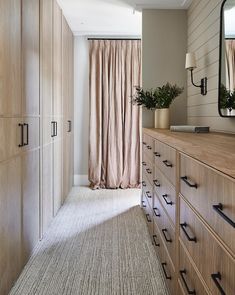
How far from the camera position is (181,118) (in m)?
3.92

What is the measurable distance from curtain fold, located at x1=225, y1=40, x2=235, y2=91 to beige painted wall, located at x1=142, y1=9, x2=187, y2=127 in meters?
1.52

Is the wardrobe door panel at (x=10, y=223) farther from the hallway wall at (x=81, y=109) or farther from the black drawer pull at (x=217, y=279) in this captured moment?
the hallway wall at (x=81, y=109)

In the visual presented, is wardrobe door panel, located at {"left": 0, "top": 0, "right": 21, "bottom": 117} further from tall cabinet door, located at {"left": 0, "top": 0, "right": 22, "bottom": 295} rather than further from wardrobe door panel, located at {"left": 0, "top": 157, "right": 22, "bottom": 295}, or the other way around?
wardrobe door panel, located at {"left": 0, "top": 157, "right": 22, "bottom": 295}

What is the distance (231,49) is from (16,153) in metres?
1.66

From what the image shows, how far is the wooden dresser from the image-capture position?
956 millimetres

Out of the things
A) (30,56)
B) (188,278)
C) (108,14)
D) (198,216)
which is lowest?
(188,278)

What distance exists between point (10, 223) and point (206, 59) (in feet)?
7.39

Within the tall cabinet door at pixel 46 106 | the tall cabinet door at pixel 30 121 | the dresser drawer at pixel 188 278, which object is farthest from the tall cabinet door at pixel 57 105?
the dresser drawer at pixel 188 278

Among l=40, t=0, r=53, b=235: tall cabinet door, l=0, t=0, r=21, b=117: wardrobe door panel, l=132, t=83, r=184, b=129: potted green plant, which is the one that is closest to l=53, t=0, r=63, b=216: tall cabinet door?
l=40, t=0, r=53, b=235: tall cabinet door

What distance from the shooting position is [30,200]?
2568 millimetres

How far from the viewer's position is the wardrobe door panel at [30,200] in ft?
7.93

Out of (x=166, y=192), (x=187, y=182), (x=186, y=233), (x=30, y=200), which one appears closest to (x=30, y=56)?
(x=30, y=200)

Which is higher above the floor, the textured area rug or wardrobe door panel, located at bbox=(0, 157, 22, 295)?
wardrobe door panel, located at bbox=(0, 157, 22, 295)

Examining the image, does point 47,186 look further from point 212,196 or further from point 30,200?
point 212,196
